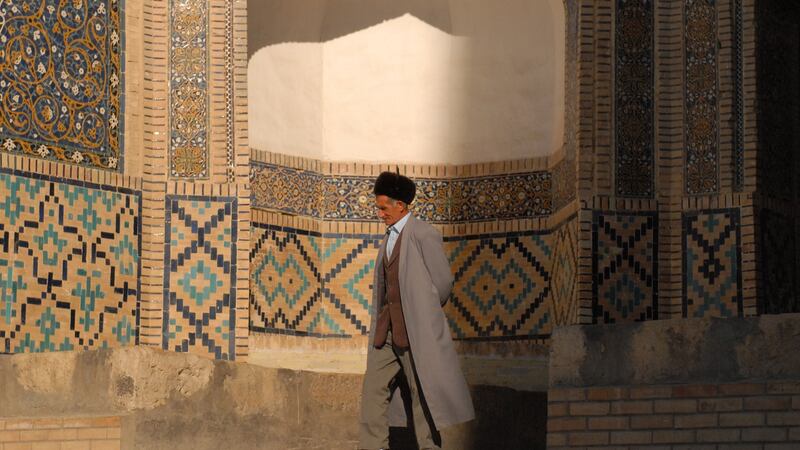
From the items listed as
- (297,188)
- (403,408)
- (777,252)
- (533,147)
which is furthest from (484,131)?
(403,408)

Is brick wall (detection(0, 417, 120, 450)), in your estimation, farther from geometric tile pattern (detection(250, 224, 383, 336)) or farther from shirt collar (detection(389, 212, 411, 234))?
geometric tile pattern (detection(250, 224, 383, 336))

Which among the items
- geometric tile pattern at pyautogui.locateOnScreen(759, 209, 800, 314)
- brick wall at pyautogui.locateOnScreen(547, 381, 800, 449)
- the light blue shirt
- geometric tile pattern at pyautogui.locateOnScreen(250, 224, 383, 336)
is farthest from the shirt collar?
geometric tile pattern at pyautogui.locateOnScreen(250, 224, 383, 336)

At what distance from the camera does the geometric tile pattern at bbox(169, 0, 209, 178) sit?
10500 mm

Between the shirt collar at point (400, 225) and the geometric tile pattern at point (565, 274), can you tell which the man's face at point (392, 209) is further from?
the geometric tile pattern at point (565, 274)

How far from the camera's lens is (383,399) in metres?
7.34

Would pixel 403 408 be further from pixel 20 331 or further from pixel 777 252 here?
pixel 777 252

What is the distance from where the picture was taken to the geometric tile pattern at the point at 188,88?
10500mm

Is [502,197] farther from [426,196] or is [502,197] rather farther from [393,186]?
[393,186]

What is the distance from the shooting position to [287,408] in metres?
8.38

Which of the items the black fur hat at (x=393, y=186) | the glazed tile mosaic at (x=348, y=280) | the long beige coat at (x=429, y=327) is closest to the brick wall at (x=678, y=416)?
the long beige coat at (x=429, y=327)

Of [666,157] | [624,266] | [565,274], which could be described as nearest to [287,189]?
[565,274]

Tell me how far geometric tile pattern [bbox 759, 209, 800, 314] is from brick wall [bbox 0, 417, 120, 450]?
442cm

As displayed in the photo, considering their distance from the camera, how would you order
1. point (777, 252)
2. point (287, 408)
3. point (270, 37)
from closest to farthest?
point (287, 408) < point (777, 252) < point (270, 37)

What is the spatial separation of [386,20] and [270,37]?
93cm
